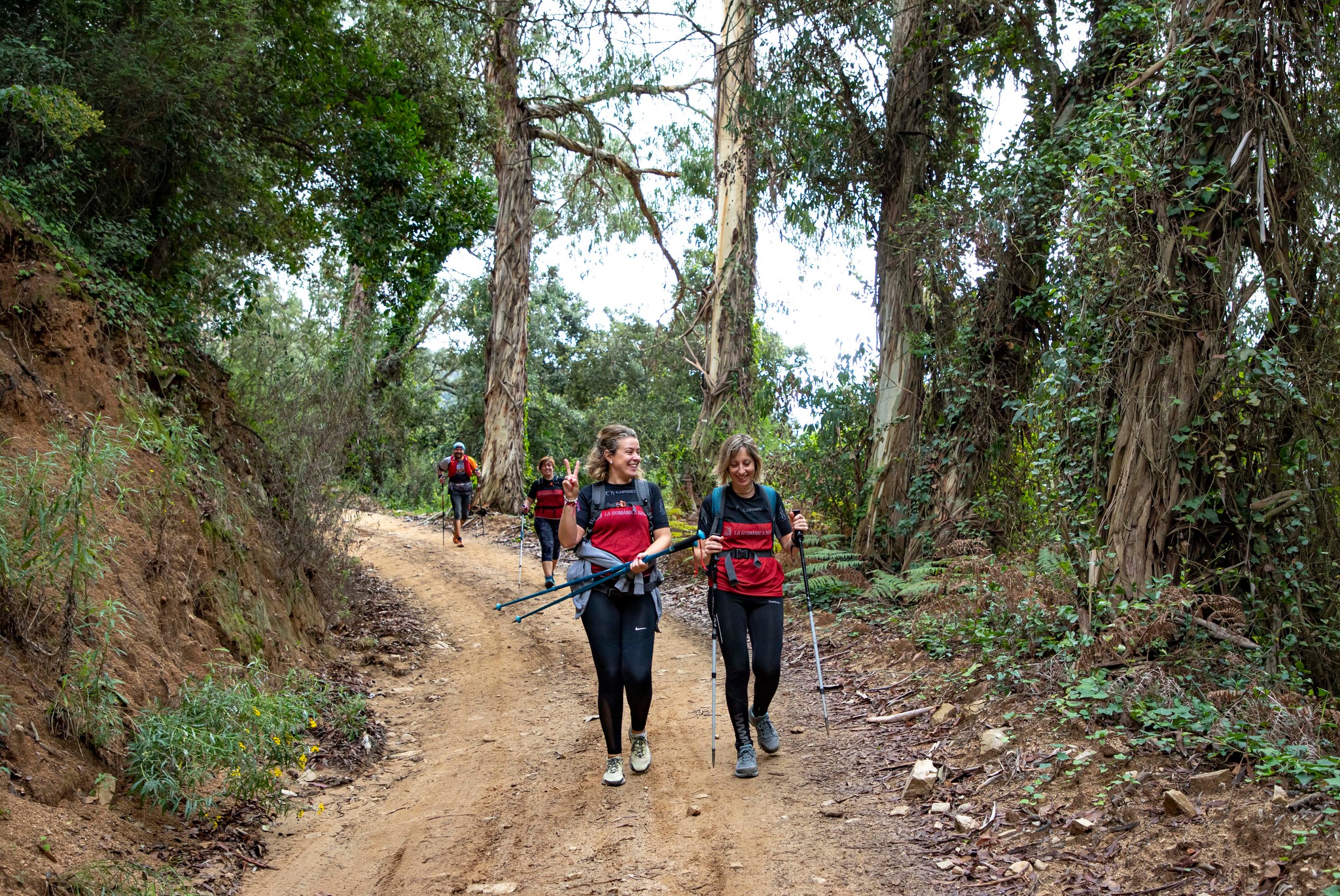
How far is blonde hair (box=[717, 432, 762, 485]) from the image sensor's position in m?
5.77

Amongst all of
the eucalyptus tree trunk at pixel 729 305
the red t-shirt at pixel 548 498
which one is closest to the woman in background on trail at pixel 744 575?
the red t-shirt at pixel 548 498

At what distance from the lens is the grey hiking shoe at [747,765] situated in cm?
557

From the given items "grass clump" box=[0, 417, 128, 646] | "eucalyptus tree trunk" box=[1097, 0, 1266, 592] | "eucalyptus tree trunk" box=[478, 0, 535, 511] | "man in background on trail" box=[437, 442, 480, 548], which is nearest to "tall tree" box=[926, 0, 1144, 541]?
"eucalyptus tree trunk" box=[1097, 0, 1266, 592]

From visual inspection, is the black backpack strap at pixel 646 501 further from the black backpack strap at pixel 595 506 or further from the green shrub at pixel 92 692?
the green shrub at pixel 92 692

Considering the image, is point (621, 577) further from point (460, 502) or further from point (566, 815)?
point (460, 502)

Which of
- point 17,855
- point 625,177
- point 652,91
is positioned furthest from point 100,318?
point 625,177

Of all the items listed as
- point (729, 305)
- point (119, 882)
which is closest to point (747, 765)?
point (119, 882)

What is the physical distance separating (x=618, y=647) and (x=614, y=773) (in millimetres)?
779

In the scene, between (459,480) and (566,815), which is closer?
(566,815)

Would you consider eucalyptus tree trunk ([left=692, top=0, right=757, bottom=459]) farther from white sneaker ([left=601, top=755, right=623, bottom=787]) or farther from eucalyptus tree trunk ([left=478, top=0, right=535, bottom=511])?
white sneaker ([left=601, top=755, right=623, bottom=787])

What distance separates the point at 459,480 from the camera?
17844 millimetres

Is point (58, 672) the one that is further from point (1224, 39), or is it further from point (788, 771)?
point (1224, 39)

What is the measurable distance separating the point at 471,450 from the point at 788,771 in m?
26.2

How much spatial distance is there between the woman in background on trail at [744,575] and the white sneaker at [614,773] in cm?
73
